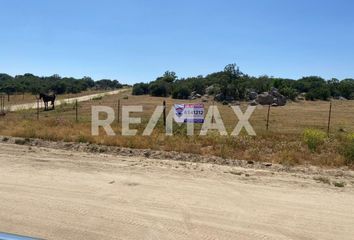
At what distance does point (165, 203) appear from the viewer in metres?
8.24

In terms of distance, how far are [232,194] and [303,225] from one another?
2159 mm

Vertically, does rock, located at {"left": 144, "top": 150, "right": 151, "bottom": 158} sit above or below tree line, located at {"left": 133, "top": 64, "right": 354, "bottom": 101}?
below

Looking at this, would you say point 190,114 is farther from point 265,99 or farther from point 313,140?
point 265,99

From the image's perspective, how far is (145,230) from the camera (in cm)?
675

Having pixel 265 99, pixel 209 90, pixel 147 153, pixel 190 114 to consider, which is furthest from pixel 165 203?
pixel 209 90

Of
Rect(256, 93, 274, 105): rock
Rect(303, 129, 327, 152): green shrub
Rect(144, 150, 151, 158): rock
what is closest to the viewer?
Rect(144, 150, 151, 158): rock

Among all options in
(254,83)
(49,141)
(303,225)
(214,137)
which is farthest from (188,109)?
(254,83)

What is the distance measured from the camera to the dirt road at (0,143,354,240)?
6.77 meters

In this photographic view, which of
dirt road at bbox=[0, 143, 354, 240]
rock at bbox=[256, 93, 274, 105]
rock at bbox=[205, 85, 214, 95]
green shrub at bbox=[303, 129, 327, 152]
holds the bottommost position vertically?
dirt road at bbox=[0, 143, 354, 240]

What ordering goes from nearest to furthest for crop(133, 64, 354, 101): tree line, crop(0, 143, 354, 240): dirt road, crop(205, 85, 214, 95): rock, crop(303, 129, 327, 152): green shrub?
crop(0, 143, 354, 240): dirt road, crop(303, 129, 327, 152): green shrub, crop(133, 64, 354, 101): tree line, crop(205, 85, 214, 95): rock

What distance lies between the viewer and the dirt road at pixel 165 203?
677cm

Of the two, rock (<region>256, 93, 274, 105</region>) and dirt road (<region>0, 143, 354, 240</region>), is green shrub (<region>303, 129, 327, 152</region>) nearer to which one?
dirt road (<region>0, 143, 354, 240</region>)

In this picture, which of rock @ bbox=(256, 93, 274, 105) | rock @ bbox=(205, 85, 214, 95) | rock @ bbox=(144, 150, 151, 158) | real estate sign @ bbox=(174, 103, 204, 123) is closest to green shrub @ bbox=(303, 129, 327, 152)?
real estate sign @ bbox=(174, 103, 204, 123)

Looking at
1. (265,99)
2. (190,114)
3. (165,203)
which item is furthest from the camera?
(265,99)
